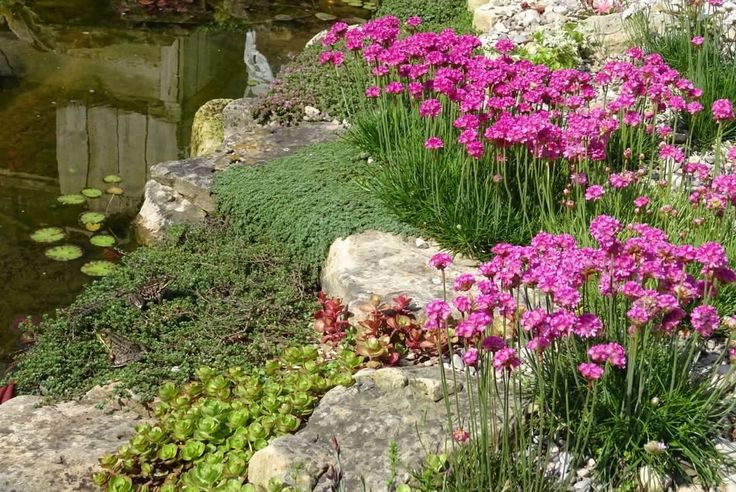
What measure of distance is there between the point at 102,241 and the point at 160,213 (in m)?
0.47

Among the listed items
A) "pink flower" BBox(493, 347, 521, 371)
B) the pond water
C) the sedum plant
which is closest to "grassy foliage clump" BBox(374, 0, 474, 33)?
the pond water

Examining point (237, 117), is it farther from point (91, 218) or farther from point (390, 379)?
point (390, 379)

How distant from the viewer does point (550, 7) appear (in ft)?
25.7

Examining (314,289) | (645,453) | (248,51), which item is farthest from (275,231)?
(248,51)

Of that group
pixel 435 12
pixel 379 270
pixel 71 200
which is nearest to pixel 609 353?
pixel 379 270

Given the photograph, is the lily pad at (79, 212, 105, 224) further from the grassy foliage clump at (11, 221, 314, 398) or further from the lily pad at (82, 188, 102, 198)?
the grassy foliage clump at (11, 221, 314, 398)

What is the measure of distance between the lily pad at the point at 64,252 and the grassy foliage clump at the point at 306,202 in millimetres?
1107

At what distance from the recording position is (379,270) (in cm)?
465

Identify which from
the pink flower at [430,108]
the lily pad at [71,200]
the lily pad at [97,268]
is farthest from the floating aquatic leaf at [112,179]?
the pink flower at [430,108]

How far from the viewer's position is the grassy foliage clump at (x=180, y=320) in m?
4.30

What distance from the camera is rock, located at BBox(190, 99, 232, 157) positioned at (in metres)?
7.29

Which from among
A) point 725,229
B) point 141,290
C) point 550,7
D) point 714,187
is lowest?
point 141,290

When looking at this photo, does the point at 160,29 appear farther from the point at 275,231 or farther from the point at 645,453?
the point at 645,453

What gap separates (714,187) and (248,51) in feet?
26.2
